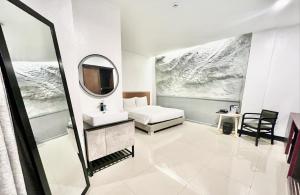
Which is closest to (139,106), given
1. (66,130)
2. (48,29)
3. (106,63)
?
(106,63)

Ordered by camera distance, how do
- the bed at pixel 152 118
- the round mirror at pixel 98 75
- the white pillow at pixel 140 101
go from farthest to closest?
the white pillow at pixel 140 101
the bed at pixel 152 118
the round mirror at pixel 98 75

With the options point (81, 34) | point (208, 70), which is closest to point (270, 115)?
point (208, 70)

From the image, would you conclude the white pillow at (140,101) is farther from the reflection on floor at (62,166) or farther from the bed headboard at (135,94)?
the reflection on floor at (62,166)

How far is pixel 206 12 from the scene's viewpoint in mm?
2438

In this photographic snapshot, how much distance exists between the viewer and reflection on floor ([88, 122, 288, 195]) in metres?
1.68

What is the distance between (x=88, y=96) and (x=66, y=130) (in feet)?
2.47

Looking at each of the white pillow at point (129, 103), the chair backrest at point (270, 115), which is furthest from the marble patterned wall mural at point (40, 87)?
the chair backrest at point (270, 115)

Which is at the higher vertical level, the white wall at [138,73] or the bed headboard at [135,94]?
the white wall at [138,73]

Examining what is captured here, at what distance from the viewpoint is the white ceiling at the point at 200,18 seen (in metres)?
2.17

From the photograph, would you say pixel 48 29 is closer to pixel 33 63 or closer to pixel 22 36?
pixel 22 36

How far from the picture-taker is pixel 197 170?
2.06 m

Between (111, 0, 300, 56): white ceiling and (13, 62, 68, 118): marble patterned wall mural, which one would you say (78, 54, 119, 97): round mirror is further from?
(111, 0, 300, 56): white ceiling

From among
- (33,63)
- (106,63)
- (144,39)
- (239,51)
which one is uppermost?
(144,39)

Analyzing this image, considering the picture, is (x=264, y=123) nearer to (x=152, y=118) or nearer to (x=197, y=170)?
(x=197, y=170)
